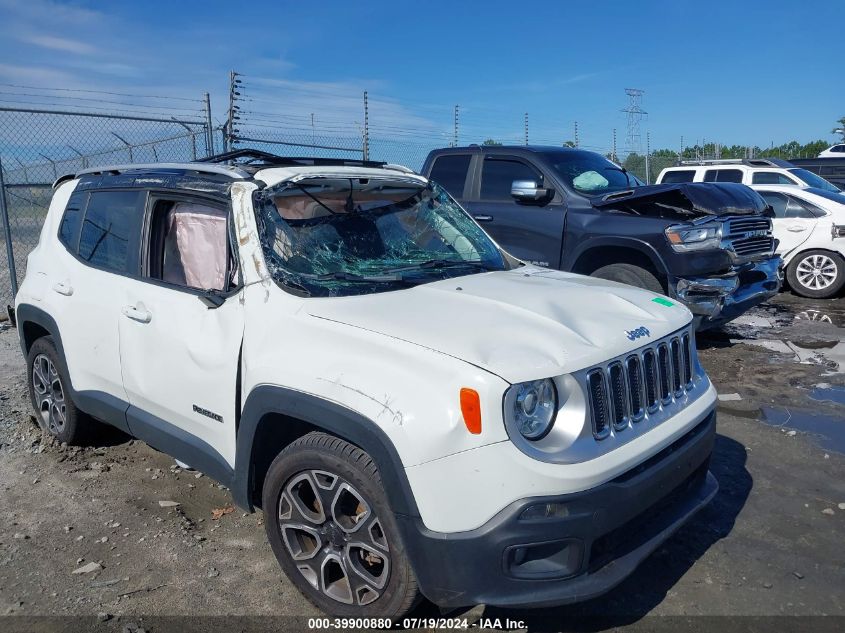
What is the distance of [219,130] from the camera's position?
36.3ft

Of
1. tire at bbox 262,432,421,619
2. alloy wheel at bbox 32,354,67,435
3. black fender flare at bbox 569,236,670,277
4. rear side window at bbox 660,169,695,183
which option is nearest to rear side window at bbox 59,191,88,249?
alloy wheel at bbox 32,354,67,435

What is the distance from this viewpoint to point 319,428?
113 inches

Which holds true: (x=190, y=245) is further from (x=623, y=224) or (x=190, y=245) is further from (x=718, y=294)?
(x=718, y=294)

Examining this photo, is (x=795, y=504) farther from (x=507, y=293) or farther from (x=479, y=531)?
(x=479, y=531)

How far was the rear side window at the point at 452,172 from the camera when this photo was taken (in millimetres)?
8258

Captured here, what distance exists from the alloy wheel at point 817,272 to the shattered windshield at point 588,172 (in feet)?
14.3

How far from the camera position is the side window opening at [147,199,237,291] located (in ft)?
11.6

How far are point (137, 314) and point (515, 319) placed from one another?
2.01 m

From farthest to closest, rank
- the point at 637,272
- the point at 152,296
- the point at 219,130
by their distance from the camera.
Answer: the point at 219,130, the point at 637,272, the point at 152,296

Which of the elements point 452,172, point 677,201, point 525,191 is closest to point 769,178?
point 677,201

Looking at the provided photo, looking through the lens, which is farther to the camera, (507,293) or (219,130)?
(219,130)

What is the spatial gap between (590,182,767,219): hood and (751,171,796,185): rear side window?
6393 mm

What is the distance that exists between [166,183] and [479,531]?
2.53 metres

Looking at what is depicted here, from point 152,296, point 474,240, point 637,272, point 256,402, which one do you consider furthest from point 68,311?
point 637,272
